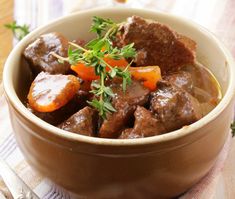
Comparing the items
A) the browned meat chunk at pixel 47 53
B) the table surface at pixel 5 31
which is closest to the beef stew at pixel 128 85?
the browned meat chunk at pixel 47 53

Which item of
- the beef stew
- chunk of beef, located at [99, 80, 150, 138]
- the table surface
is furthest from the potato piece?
the table surface

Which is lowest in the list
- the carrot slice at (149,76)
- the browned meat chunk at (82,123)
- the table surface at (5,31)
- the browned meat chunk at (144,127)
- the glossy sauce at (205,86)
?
the table surface at (5,31)

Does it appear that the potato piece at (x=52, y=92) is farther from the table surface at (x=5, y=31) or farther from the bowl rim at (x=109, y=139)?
the table surface at (x=5, y=31)

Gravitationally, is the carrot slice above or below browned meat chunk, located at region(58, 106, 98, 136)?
above

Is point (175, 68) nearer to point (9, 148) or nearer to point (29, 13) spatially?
point (9, 148)

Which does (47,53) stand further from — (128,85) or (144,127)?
(144,127)

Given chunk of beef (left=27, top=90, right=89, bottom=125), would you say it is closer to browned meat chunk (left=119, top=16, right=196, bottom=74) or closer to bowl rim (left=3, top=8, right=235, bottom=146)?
bowl rim (left=3, top=8, right=235, bottom=146)
